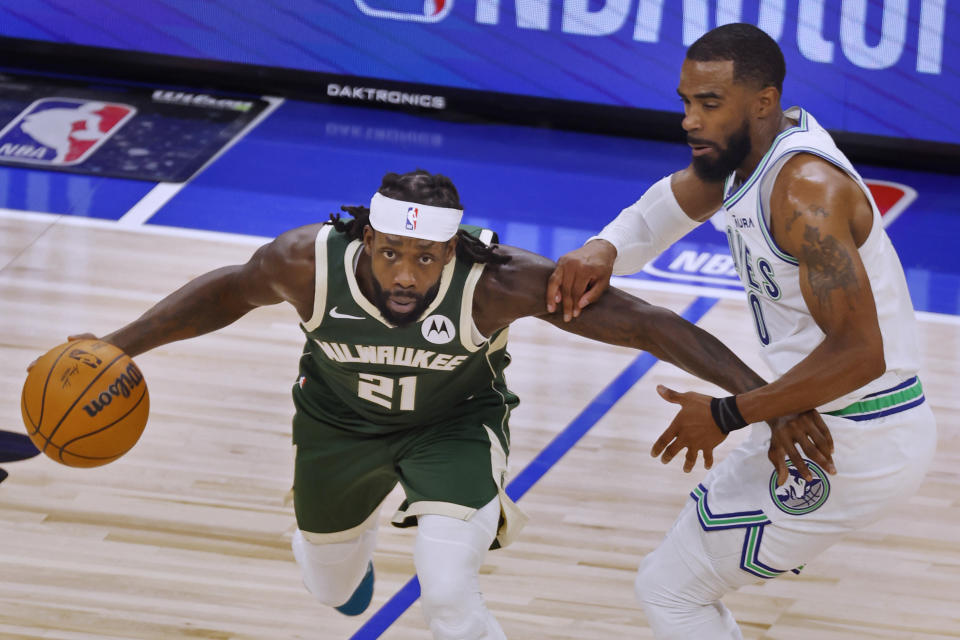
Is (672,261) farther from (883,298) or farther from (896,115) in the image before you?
(883,298)

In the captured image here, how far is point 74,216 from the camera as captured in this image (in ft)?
28.0

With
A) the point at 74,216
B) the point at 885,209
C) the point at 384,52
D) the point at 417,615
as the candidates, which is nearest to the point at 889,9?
the point at 885,209

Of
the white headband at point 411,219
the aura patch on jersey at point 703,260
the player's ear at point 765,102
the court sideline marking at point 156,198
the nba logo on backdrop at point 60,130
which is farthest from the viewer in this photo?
the nba logo on backdrop at point 60,130

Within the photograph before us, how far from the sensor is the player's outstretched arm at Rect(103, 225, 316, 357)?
4.25 meters

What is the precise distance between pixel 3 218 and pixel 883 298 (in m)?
6.11

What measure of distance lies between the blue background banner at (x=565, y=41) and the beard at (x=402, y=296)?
5.89m

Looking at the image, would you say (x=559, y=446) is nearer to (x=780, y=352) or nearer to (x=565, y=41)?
(x=780, y=352)

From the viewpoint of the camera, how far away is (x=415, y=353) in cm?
427

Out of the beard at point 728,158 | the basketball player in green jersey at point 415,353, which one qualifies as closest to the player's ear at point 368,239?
the basketball player in green jersey at point 415,353

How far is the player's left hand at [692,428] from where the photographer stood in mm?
3912

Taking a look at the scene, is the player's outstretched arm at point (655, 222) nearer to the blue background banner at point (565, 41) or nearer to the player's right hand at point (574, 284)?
the player's right hand at point (574, 284)

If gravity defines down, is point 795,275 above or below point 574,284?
above

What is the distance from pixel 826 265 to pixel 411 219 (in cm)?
119

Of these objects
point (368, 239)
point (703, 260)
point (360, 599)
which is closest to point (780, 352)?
point (368, 239)
